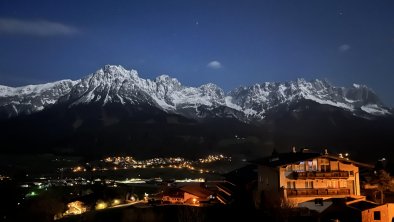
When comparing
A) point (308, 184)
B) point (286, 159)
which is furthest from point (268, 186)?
point (308, 184)

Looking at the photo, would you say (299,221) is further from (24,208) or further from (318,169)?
(24,208)

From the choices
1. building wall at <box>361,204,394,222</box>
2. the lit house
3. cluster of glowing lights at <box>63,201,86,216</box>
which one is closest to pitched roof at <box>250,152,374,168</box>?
the lit house

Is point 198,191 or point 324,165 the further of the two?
point 198,191

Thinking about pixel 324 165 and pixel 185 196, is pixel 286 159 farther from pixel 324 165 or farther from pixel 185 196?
pixel 185 196

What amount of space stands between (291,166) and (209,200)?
1837cm

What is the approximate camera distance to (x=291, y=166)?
175 ft

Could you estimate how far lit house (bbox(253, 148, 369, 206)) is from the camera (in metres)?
52.3

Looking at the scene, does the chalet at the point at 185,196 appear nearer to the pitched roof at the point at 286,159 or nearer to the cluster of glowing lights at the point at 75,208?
the pitched roof at the point at 286,159

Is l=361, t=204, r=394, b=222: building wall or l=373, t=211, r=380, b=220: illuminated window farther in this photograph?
l=373, t=211, r=380, b=220: illuminated window

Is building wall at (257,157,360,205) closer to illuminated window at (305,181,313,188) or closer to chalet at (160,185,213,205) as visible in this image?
illuminated window at (305,181,313,188)

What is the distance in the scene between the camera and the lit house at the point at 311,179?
52.3 meters

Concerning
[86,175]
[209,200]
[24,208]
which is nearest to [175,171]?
[86,175]

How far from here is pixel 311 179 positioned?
2085 inches

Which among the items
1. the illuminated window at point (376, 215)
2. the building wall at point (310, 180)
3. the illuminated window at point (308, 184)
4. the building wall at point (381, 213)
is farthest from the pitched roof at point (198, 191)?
the illuminated window at point (376, 215)
